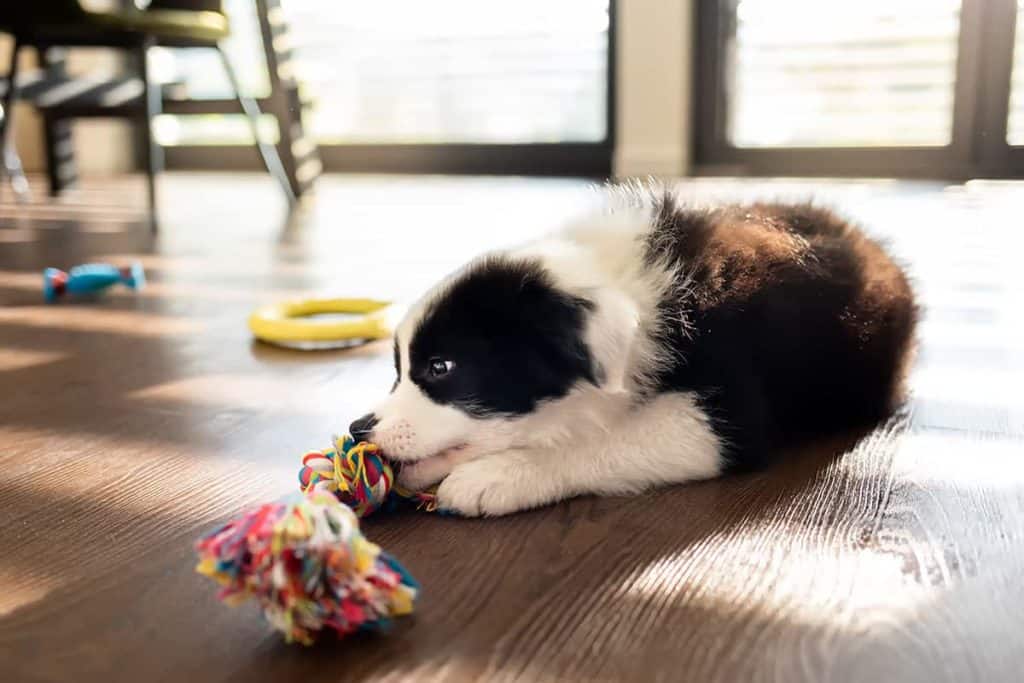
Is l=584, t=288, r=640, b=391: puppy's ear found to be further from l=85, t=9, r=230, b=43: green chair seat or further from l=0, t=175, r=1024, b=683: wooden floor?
l=85, t=9, r=230, b=43: green chair seat

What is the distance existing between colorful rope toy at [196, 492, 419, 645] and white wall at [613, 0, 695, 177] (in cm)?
524

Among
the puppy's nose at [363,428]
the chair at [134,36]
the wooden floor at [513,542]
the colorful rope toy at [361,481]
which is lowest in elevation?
the wooden floor at [513,542]

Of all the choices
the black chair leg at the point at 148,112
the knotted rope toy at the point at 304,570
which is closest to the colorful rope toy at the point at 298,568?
the knotted rope toy at the point at 304,570

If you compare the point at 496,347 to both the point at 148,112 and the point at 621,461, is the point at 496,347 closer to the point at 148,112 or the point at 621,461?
the point at 621,461

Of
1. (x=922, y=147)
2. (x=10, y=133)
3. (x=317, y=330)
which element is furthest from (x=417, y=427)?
(x=922, y=147)

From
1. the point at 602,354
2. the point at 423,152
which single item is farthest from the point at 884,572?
the point at 423,152

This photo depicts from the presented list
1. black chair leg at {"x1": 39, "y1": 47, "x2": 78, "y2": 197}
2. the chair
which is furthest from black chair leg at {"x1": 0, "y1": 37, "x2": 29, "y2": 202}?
black chair leg at {"x1": 39, "y1": 47, "x2": 78, "y2": 197}

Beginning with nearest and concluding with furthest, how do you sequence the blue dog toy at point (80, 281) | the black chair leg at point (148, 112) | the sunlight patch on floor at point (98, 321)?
1. the sunlight patch on floor at point (98, 321)
2. the blue dog toy at point (80, 281)
3. the black chair leg at point (148, 112)

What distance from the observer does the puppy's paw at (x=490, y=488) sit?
1.27 meters

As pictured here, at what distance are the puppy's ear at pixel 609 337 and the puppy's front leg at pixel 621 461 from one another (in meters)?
0.14

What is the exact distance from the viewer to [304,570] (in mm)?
914

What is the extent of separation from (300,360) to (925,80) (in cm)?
463

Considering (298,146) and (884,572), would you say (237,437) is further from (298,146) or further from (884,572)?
(298,146)

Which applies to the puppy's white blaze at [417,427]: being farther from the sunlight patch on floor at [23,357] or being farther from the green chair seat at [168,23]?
the green chair seat at [168,23]
